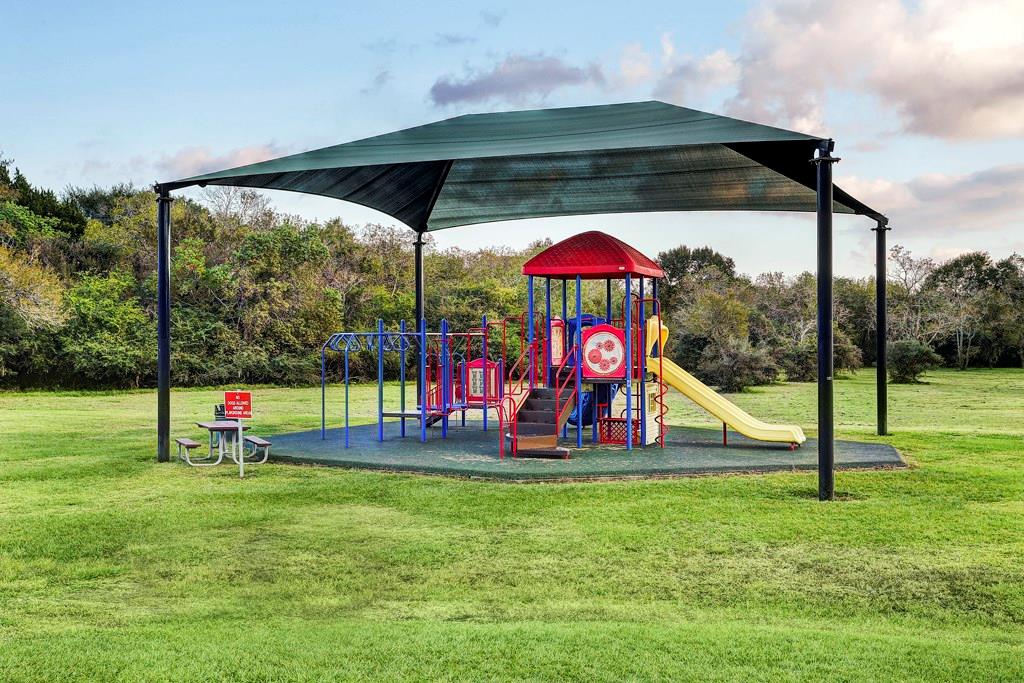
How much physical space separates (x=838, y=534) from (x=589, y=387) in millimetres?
5935

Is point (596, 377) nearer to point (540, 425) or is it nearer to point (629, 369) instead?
point (629, 369)

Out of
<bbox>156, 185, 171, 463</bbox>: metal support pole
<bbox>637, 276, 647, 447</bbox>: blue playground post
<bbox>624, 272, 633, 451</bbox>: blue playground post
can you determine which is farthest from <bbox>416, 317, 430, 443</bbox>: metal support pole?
<bbox>156, 185, 171, 463</bbox>: metal support pole

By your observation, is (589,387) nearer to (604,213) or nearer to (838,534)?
(604,213)

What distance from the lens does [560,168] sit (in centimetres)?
1260

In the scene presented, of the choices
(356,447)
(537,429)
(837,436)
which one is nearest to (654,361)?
(537,429)

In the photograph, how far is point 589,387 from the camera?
12656 mm

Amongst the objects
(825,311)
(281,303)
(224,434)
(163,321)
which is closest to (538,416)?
(224,434)

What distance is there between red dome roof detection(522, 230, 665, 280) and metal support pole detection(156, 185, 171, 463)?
4.40 meters

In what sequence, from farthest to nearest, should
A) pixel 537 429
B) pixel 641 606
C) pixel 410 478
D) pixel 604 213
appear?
pixel 604 213, pixel 537 429, pixel 410 478, pixel 641 606

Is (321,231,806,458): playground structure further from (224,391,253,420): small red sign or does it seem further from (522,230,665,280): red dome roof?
(224,391,253,420): small red sign

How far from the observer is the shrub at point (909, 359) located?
86.7ft

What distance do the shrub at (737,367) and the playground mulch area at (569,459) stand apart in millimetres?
11908

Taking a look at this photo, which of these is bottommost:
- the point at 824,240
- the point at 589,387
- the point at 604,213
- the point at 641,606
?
the point at 641,606

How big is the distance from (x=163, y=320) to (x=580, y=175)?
594 cm
